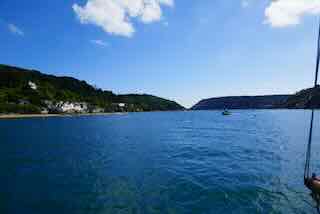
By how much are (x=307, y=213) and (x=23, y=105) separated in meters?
194

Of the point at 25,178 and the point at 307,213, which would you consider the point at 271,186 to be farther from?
the point at 25,178

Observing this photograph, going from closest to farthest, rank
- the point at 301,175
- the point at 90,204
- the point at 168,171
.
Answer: the point at 90,204 < the point at 301,175 < the point at 168,171

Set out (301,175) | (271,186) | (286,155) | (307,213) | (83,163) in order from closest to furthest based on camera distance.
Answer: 1. (307,213)
2. (271,186)
3. (301,175)
4. (83,163)
5. (286,155)

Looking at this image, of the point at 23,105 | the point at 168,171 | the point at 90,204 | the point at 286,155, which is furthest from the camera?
the point at 23,105

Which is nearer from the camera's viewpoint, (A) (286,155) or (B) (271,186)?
(B) (271,186)

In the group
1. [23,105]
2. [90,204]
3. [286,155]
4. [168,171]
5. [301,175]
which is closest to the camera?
[90,204]

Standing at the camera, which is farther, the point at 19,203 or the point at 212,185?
the point at 212,185

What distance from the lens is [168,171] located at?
22.7 m

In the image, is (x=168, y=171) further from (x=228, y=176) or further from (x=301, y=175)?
(x=301, y=175)

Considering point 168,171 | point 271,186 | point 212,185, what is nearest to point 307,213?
point 271,186

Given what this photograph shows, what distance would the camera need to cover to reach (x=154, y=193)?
16.6 metres

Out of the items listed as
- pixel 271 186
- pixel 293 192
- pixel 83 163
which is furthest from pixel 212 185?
pixel 83 163

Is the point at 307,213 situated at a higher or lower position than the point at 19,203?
higher

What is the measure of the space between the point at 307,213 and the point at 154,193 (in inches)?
393
